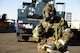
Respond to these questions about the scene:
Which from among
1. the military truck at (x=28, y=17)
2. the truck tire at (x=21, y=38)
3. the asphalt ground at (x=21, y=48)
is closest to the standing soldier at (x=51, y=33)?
the asphalt ground at (x=21, y=48)

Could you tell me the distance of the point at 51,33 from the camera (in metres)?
4.23

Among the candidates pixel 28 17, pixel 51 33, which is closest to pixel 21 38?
pixel 28 17

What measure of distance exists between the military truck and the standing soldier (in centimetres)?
1455

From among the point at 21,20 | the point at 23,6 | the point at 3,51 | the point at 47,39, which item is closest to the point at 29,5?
the point at 23,6

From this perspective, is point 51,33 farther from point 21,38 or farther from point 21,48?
point 21,38

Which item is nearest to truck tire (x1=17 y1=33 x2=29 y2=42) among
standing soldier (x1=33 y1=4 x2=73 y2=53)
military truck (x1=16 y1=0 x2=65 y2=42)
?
military truck (x1=16 y1=0 x2=65 y2=42)

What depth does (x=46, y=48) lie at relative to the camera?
13.5 ft

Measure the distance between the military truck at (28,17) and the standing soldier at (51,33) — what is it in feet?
47.7

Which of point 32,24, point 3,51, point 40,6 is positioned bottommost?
point 3,51

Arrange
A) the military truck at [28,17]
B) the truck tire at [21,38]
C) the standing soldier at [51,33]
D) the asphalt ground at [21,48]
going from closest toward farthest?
the standing soldier at [51,33] → the asphalt ground at [21,48] → the military truck at [28,17] → the truck tire at [21,38]

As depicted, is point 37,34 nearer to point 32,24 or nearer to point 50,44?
point 50,44

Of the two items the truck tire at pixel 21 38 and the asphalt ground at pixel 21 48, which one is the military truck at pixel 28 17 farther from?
the asphalt ground at pixel 21 48

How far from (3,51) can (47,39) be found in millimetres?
10525

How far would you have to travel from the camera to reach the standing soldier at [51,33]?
4.01 meters
